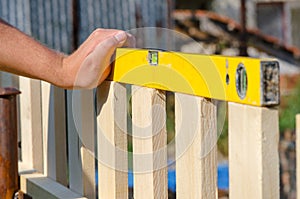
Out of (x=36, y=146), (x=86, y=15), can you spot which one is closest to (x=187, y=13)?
(x=86, y=15)

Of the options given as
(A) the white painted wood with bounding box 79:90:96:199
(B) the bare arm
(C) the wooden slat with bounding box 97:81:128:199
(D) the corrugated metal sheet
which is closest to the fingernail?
(B) the bare arm

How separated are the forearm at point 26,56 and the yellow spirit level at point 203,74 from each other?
0.45 ft

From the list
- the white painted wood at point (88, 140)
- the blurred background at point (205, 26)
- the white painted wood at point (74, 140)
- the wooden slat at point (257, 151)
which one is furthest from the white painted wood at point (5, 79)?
the wooden slat at point (257, 151)

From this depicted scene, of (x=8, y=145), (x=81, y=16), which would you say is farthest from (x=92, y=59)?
(x=81, y=16)

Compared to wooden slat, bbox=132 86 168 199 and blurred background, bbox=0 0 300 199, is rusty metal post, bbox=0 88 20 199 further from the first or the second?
blurred background, bbox=0 0 300 199

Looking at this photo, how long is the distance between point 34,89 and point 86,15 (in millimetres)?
6745

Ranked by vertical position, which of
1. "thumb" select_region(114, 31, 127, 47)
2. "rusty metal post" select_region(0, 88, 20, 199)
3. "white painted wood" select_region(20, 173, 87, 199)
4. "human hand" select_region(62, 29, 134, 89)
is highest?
"thumb" select_region(114, 31, 127, 47)

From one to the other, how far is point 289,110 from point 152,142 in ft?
26.2

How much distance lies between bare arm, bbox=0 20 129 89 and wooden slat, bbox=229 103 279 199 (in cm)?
51

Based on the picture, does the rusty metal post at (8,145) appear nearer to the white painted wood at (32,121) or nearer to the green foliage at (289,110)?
the white painted wood at (32,121)

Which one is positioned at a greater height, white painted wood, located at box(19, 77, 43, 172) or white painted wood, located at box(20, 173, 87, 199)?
white painted wood, located at box(19, 77, 43, 172)

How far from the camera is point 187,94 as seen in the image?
1412 mm

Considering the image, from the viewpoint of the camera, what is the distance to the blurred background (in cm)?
724

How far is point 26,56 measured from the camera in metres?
1.70
